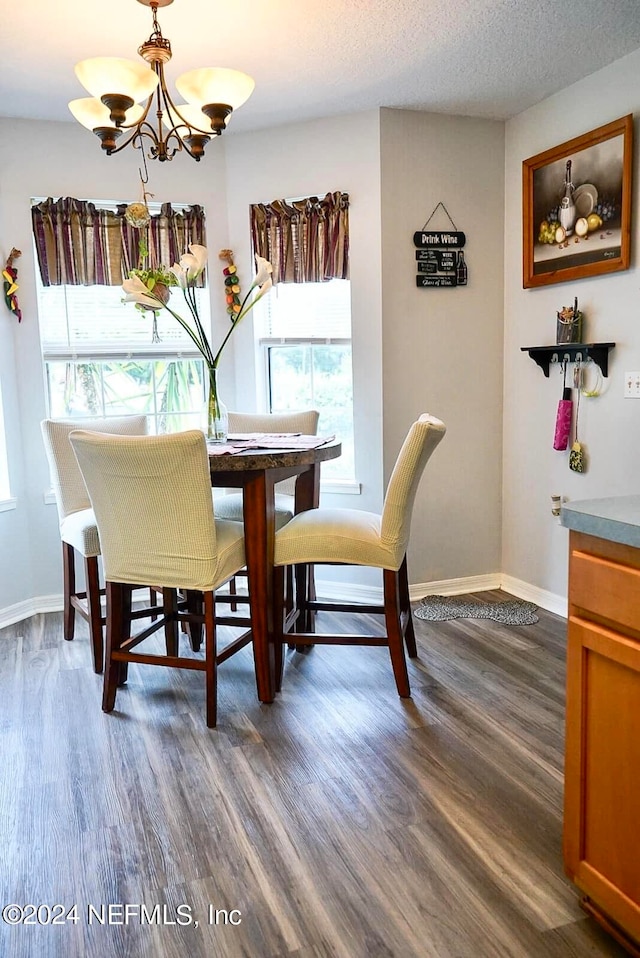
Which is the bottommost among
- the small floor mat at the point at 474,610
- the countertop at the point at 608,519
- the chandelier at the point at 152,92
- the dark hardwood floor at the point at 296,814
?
the dark hardwood floor at the point at 296,814

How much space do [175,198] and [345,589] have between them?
2.32 meters

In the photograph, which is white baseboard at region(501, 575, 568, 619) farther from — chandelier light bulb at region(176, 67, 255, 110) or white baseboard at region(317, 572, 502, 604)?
chandelier light bulb at region(176, 67, 255, 110)

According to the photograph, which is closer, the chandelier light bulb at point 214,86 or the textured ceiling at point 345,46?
the chandelier light bulb at point 214,86

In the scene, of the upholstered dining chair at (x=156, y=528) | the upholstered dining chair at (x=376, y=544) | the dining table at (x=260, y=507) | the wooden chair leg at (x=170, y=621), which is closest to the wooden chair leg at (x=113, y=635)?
the upholstered dining chair at (x=156, y=528)

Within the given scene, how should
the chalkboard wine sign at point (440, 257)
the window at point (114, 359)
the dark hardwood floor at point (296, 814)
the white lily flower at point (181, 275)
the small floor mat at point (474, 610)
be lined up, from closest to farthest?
the dark hardwood floor at point (296, 814) < the white lily flower at point (181, 275) < the small floor mat at point (474, 610) < the chalkboard wine sign at point (440, 257) < the window at point (114, 359)

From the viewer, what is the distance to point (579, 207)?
3107mm

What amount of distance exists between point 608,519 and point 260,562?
1429 millimetres

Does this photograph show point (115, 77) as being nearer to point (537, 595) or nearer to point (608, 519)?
point (608, 519)

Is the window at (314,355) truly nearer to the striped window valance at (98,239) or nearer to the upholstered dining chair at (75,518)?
the striped window valance at (98,239)

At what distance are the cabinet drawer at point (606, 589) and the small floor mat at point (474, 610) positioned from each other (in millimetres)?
1982

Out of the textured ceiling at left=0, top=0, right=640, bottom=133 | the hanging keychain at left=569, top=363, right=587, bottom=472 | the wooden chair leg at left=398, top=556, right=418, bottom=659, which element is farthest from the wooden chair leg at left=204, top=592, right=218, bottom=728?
the textured ceiling at left=0, top=0, right=640, bottom=133

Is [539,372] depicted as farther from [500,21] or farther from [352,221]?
[500,21]

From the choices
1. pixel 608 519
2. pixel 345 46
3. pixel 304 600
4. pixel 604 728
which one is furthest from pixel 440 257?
pixel 604 728

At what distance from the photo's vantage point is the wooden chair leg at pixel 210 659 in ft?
7.82
